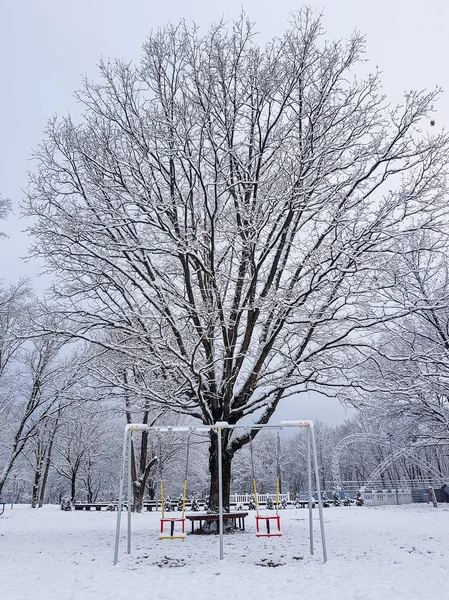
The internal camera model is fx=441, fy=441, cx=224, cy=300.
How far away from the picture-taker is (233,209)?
11750 mm

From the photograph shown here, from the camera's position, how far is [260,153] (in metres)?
10.4

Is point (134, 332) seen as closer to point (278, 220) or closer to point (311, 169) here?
point (278, 220)

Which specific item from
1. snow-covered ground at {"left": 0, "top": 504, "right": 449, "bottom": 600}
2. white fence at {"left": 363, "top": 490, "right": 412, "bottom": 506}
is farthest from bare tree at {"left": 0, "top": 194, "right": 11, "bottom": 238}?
white fence at {"left": 363, "top": 490, "right": 412, "bottom": 506}

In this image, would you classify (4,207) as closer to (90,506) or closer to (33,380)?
(33,380)

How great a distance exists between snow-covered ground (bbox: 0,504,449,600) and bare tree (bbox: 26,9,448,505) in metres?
2.84

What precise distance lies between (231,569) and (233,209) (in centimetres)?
822

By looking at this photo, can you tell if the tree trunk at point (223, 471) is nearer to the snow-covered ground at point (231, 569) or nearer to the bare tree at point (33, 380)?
the snow-covered ground at point (231, 569)

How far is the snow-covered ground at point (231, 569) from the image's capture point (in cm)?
550

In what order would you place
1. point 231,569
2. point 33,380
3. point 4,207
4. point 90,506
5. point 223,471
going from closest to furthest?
point 231,569
point 223,471
point 4,207
point 33,380
point 90,506

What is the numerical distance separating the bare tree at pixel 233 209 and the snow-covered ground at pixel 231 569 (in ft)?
9.32

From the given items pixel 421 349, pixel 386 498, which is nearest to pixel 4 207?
pixel 421 349

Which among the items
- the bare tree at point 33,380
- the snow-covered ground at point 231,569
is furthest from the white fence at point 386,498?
the bare tree at point 33,380

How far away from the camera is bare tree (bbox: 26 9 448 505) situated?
1025 centimetres

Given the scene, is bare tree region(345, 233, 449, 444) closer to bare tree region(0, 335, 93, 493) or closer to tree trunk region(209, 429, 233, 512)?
tree trunk region(209, 429, 233, 512)
